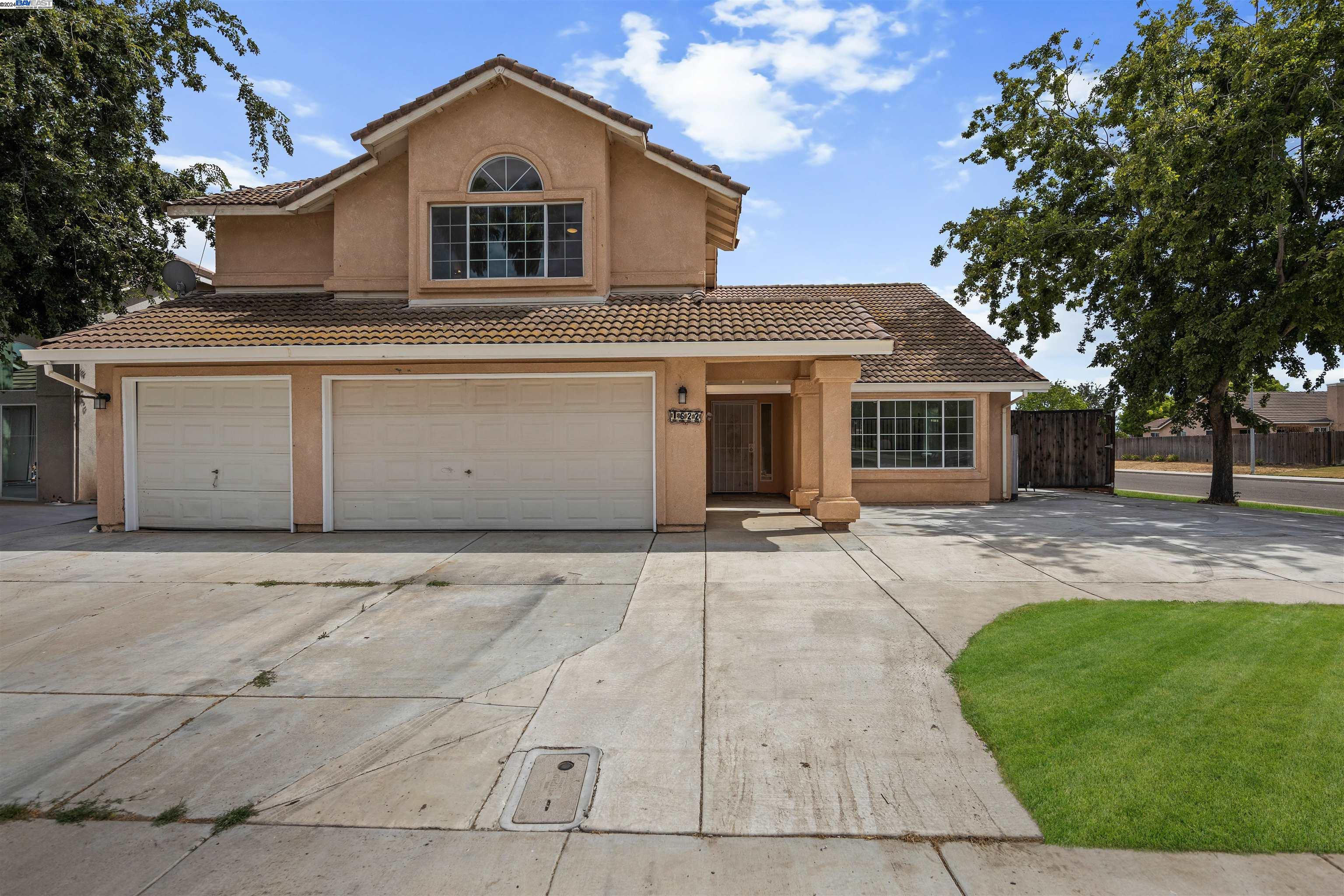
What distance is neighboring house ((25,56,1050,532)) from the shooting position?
35.6 ft

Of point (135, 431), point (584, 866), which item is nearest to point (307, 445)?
point (135, 431)

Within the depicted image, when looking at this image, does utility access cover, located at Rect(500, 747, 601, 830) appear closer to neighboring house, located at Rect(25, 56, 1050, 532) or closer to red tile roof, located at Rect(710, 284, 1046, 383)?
neighboring house, located at Rect(25, 56, 1050, 532)

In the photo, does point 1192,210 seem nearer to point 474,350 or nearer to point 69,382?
point 474,350

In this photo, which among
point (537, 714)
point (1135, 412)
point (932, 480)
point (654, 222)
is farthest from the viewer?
point (1135, 412)

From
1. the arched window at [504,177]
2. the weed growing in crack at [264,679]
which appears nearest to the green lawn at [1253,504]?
the arched window at [504,177]

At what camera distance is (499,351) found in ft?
34.2

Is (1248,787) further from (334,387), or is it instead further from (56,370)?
(56,370)

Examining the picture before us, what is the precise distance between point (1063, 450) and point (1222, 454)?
3.49 meters

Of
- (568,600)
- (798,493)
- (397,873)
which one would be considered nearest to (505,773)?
(397,873)

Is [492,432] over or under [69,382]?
under

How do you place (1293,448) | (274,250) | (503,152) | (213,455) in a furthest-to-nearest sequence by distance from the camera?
(1293,448)
(274,250)
(503,152)
(213,455)

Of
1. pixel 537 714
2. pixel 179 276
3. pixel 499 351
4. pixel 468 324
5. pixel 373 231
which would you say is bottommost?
pixel 537 714

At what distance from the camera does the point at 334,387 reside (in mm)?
11609

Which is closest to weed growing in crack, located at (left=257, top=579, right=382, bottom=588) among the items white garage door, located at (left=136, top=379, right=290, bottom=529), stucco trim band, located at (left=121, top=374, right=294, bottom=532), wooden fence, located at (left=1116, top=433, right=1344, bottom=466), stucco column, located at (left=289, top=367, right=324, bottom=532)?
stucco column, located at (left=289, top=367, right=324, bottom=532)
